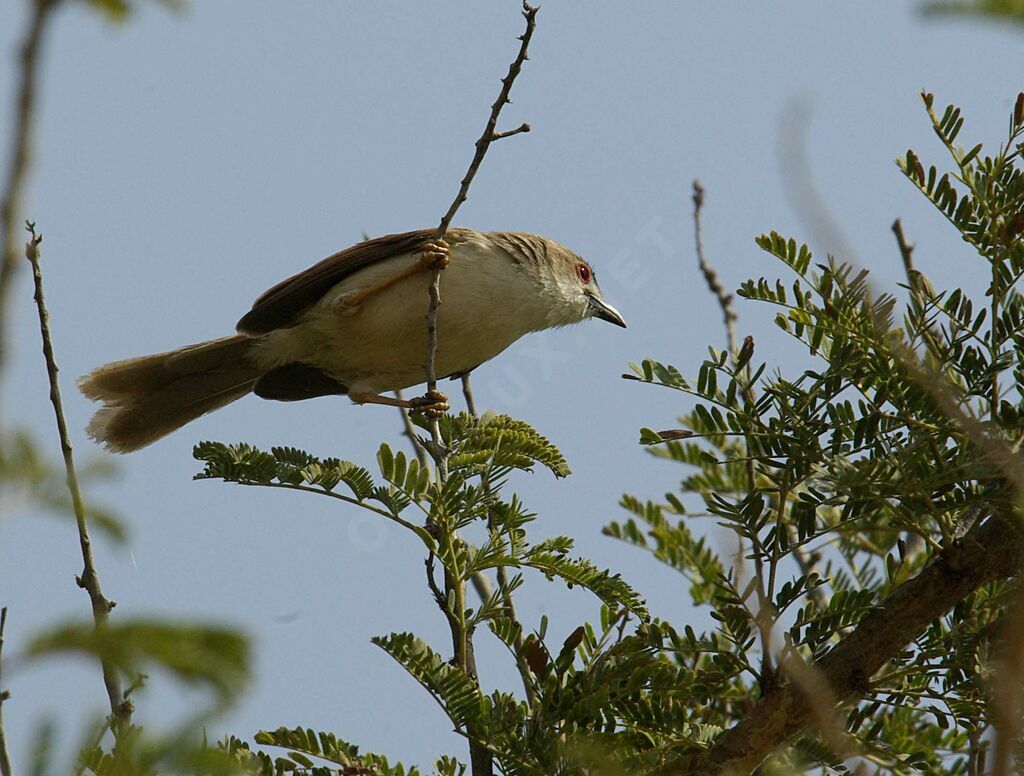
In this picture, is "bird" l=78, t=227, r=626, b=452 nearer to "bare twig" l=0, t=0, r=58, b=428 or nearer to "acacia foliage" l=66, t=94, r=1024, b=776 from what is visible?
"acacia foliage" l=66, t=94, r=1024, b=776

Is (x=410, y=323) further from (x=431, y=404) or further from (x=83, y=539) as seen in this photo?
(x=83, y=539)

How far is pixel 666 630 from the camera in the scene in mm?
3758

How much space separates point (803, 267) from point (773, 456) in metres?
0.63

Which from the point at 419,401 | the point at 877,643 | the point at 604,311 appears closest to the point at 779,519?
the point at 877,643

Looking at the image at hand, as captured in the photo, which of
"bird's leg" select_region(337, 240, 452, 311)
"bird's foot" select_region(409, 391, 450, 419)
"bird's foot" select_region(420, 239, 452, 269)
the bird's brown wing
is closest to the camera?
"bird's foot" select_region(409, 391, 450, 419)

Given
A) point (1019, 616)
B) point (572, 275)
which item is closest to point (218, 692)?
point (1019, 616)

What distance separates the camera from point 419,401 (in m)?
5.34

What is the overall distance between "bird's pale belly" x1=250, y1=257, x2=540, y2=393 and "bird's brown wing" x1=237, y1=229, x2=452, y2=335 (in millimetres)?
74

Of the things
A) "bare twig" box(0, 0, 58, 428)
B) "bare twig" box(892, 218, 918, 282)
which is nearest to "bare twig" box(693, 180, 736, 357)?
"bare twig" box(892, 218, 918, 282)

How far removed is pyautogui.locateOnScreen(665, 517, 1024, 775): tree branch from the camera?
3.45m

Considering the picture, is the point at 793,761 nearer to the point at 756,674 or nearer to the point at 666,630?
the point at 756,674

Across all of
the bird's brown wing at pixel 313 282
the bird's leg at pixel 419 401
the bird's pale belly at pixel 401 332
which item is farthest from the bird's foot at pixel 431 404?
the bird's brown wing at pixel 313 282

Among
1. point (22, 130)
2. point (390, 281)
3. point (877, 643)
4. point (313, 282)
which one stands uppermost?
point (313, 282)

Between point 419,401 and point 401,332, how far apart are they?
0.98 m
